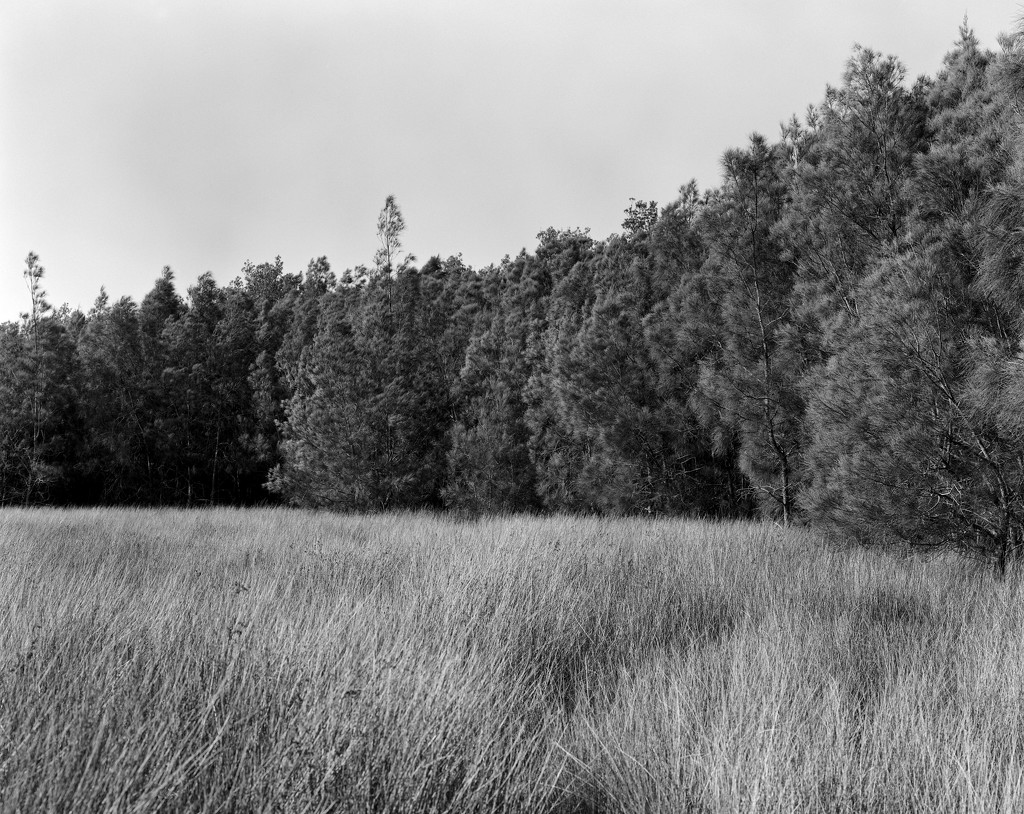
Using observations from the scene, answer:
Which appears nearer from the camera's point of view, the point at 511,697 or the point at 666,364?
the point at 511,697

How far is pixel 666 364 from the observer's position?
17047mm

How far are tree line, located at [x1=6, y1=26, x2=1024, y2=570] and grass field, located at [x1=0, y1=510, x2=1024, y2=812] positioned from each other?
8.13 ft

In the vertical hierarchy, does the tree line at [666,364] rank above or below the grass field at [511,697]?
→ above

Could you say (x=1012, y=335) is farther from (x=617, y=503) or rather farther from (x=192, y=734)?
(x=617, y=503)

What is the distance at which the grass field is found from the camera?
214 cm

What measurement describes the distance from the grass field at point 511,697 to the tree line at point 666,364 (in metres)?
2.48

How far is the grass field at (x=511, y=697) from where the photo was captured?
2143 millimetres

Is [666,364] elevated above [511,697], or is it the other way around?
[666,364]

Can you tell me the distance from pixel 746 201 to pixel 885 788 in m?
12.7

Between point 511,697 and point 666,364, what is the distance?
48.0 ft

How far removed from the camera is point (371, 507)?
20031 millimetres

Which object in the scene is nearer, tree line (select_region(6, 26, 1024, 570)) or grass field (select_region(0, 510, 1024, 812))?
grass field (select_region(0, 510, 1024, 812))

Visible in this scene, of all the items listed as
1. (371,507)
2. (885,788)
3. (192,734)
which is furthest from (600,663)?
(371,507)

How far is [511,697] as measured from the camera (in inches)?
125
